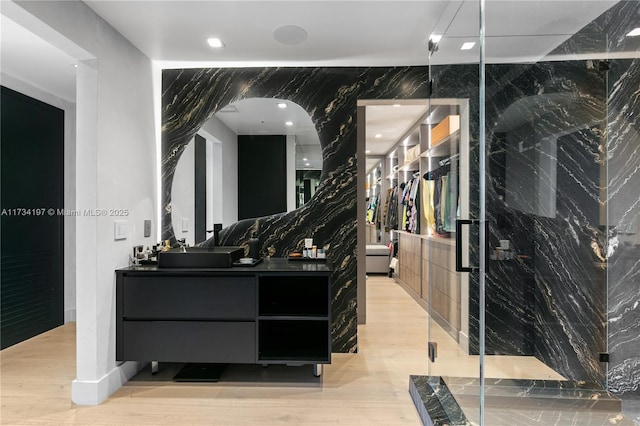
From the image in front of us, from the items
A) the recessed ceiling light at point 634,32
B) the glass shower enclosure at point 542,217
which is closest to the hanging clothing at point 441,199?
the glass shower enclosure at point 542,217

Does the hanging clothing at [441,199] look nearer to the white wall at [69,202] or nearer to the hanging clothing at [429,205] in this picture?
the hanging clothing at [429,205]

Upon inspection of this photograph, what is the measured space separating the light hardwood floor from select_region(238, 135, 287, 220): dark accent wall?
1.29 meters

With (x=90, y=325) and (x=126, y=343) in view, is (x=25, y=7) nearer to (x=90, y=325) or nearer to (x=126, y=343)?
(x=90, y=325)

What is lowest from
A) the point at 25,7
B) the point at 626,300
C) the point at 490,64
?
the point at 626,300

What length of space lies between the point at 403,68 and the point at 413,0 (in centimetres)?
97

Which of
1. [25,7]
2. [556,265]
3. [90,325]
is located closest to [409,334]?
[556,265]

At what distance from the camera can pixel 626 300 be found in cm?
214

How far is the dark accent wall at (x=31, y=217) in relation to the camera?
3.35 m

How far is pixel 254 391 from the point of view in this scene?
2549 millimetres

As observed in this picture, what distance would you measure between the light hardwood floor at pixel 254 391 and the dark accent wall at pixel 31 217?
0.44m

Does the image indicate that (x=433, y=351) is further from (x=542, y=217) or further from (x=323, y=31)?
(x=323, y=31)

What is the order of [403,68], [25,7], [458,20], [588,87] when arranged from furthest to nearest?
[403,68], [588,87], [458,20], [25,7]

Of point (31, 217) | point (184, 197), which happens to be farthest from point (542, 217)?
point (31, 217)

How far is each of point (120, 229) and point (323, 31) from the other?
1966 mm
